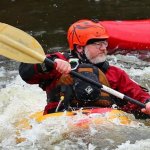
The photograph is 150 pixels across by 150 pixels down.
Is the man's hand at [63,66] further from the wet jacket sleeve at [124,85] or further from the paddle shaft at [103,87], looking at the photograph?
the wet jacket sleeve at [124,85]

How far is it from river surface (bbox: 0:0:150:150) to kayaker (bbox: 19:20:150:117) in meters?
0.22

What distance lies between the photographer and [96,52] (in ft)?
14.1

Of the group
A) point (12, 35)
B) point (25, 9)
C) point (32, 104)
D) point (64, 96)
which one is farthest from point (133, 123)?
point (25, 9)

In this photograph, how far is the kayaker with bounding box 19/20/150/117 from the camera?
13.7 ft

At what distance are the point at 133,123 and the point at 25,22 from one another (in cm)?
536

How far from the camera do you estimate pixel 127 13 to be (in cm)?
962

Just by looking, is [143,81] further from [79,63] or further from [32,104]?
[79,63]

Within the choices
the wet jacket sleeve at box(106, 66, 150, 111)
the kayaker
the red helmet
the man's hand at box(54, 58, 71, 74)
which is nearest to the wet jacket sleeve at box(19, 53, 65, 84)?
the kayaker

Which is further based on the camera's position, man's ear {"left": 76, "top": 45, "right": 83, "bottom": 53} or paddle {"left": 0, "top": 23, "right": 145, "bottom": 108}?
man's ear {"left": 76, "top": 45, "right": 83, "bottom": 53}

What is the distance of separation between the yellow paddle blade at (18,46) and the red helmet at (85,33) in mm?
327

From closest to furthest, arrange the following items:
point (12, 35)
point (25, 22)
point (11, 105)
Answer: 1. point (12, 35)
2. point (11, 105)
3. point (25, 22)

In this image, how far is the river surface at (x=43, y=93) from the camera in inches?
162

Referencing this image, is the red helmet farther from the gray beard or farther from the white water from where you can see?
the white water

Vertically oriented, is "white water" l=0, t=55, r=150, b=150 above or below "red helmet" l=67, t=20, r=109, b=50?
below
